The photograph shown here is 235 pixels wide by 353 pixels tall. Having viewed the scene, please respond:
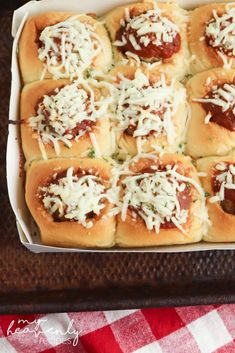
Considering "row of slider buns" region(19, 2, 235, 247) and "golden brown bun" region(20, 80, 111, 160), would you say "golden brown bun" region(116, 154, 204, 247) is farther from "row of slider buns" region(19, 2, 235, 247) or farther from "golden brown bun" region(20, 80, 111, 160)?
"golden brown bun" region(20, 80, 111, 160)

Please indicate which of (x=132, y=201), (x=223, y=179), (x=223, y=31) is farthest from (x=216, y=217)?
(x=223, y=31)

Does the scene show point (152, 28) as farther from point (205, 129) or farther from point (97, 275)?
point (97, 275)

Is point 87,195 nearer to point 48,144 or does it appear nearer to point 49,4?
point 48,144

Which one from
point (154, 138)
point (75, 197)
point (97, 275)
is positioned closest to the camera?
point (75, 197)

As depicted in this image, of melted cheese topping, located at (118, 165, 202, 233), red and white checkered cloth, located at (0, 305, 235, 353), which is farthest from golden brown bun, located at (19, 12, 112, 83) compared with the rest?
red and white checkered cloth, located at (0, 305, 235, 353)

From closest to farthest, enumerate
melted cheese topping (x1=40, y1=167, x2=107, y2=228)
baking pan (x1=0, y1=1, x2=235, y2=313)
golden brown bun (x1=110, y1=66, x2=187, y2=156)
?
melted cheese topping (x1=40, y1=167, x2=107, y2=228) < golden brown bun (x1=110, y1=66, x2=187, y2=156) < baking pan (x1=0, y1=1, x2=235, y2=313)

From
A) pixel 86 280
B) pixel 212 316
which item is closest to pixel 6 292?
pixel 86 280
